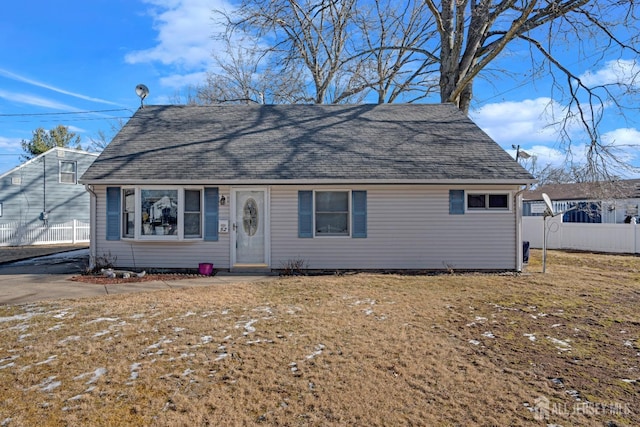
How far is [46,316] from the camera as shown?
5418mm

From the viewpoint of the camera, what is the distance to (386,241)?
969 cm

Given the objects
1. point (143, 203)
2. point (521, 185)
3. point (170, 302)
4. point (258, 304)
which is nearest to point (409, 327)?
→ point (258, 304)

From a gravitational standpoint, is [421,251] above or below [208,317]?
above

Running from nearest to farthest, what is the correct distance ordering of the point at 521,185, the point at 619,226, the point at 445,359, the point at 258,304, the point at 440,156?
the point at 445,359 < the point at 258,304 < the point at 521,185 < the point at 440,156 < the point at 619,226

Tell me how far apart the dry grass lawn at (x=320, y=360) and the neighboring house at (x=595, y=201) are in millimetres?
8339

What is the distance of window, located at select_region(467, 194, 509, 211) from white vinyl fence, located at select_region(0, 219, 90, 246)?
63.5 feet

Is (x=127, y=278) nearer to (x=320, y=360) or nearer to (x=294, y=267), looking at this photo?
(x=294, y=267)

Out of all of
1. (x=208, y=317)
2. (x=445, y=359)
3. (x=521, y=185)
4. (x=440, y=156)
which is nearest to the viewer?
(x=445, y=359)

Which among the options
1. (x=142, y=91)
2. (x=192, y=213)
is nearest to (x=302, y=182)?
(x=192, y=213)

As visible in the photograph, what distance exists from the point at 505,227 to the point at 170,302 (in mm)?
8133

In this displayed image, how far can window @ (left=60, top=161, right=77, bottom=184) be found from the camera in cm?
1972

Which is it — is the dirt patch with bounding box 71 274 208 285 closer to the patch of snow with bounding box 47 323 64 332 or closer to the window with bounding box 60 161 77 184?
the patch of snow with bounding box 47 323 64 332

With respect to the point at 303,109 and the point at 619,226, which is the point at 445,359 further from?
the point at 619,226

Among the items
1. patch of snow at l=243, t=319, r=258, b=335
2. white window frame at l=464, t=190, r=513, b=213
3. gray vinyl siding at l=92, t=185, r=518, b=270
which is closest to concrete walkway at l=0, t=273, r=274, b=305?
gray vinyl siding at l=92, t=185, r=518, b=270
